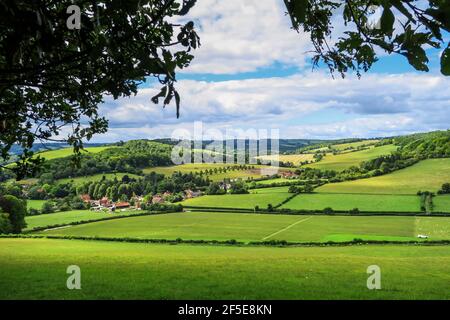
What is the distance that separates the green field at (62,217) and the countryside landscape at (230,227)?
0.47 metres

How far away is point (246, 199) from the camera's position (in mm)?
96688

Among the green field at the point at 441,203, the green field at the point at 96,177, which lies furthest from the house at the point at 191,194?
the green field at the point at 441,203

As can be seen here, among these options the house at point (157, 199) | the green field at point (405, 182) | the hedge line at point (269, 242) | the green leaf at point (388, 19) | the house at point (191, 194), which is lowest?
the hedge line at point (269, 242)

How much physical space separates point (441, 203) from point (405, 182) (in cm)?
1628

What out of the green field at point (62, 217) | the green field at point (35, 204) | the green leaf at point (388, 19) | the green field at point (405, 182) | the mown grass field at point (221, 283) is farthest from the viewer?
the green field at point (35, 204)

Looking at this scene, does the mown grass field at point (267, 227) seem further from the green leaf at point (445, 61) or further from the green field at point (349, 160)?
the green field at point (349, 160)

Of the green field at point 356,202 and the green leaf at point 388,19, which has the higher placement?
the green leaf at point 388,19

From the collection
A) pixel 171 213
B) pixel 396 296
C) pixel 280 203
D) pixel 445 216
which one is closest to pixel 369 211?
pixel 445 216

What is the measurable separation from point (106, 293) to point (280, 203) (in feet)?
264

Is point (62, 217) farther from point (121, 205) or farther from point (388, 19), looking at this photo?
point (388, 19)

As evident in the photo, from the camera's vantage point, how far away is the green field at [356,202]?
81875mm

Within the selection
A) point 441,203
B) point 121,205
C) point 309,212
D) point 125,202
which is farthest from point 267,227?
point 125,202
